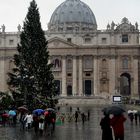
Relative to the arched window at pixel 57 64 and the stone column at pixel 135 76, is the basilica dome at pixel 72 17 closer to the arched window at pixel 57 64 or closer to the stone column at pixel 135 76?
the arched window at pixel 57 64

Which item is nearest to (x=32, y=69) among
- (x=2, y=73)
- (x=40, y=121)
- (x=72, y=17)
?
(x=40, y=121)

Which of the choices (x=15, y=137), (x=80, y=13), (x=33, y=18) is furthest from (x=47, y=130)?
(x=80, y=13)

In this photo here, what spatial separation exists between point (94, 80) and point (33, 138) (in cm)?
8368

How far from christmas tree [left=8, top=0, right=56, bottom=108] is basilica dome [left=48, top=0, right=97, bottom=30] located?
86.9 metres

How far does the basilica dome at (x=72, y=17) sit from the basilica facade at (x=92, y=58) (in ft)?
69.5

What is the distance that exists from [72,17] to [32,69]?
9260cm

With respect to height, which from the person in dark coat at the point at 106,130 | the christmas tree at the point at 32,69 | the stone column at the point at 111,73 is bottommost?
the person in dark coat at the point at 106,130

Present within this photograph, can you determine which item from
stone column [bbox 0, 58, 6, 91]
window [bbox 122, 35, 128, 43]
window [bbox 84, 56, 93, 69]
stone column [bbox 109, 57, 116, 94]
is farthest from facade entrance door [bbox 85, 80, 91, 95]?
stone column [bbox 0, 58, 6, 91]

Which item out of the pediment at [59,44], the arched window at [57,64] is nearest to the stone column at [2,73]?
the pediment at [59,44]

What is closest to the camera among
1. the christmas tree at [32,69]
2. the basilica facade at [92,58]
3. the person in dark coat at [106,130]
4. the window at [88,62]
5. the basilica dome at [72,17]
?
the person in dark coat at [106,130]

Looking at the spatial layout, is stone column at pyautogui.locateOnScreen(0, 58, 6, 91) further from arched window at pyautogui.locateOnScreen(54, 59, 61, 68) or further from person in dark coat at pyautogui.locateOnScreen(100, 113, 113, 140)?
person in dark coat at pyautogui.locateOnScreen(100, 113, 113, 140)

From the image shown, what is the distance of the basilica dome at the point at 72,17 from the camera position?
133 m

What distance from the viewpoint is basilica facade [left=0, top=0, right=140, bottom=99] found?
108750mm

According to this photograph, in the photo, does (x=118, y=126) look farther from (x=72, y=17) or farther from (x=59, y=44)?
(x=72, y=17)
